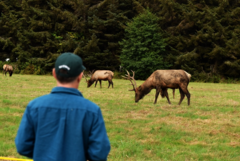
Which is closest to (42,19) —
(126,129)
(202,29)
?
(202,29)

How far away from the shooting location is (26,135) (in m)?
2.21

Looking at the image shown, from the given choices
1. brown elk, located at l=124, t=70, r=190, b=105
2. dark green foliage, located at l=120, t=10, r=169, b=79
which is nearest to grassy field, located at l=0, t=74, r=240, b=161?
brown elk, located at l=124, t=70, r=190, b=105

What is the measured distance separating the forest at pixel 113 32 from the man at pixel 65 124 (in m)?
30.0

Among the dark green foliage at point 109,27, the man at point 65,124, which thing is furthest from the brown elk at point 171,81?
the dark green foliage at point 109,27

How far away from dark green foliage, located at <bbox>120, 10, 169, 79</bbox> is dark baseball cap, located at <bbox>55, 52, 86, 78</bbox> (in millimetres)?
29336

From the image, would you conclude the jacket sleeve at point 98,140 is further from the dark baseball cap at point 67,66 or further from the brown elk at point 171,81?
the brown elk at point 171,81

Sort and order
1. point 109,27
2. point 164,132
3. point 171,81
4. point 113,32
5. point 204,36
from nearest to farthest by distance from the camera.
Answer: point 164,132, point 171,81, point 204,36, point 109,27, point 113,32

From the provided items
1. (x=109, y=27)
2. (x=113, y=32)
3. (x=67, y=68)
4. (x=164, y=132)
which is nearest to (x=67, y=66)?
(x=67, y=68)

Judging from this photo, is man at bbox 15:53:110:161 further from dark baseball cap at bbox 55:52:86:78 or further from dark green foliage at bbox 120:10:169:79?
dark green foliage at bbox 120:10:169:79

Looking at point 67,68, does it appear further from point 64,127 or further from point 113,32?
point 113,32

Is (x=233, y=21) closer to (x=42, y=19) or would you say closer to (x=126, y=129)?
(x=42, y=19)

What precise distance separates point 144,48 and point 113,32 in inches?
332

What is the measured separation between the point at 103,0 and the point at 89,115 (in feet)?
127

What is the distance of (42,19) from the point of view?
39969 mm
